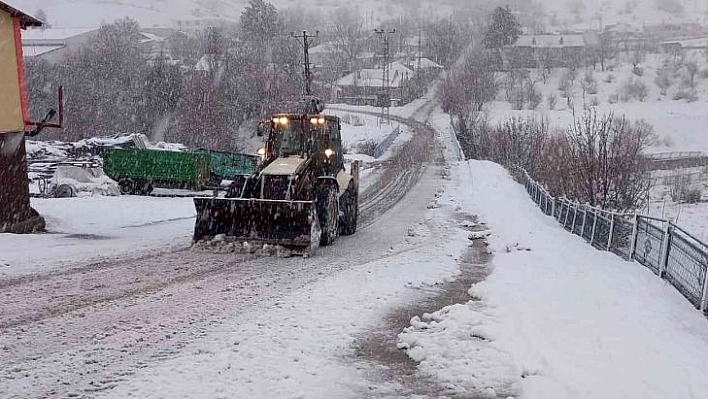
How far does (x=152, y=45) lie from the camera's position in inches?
4067

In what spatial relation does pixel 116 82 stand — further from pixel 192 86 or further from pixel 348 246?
pixel 348 246

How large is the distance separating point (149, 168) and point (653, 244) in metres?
19.9

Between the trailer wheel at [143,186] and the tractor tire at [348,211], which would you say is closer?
the tractor tire at [348,211]

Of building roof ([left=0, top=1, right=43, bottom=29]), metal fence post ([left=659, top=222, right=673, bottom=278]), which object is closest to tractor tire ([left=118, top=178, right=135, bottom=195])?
building roof ([left=0, top=1, right=43, bottom=29])

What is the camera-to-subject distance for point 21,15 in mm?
14023

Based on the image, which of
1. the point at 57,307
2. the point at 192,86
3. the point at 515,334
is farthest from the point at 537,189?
the point at 192,86

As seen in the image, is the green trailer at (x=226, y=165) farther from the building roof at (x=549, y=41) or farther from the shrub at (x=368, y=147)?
the building roof at (x=549, y=41)

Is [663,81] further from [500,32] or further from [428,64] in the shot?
[428,64]

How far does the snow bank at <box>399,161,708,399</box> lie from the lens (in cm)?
588

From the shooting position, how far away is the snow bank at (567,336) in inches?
231

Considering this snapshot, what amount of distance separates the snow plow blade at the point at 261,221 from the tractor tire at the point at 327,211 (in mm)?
731

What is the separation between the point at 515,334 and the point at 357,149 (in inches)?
1412

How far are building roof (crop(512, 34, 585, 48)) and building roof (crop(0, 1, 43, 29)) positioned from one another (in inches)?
3860

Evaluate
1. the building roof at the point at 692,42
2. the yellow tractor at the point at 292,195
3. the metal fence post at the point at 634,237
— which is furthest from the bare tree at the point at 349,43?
the metal fence post at the point at 634,237
